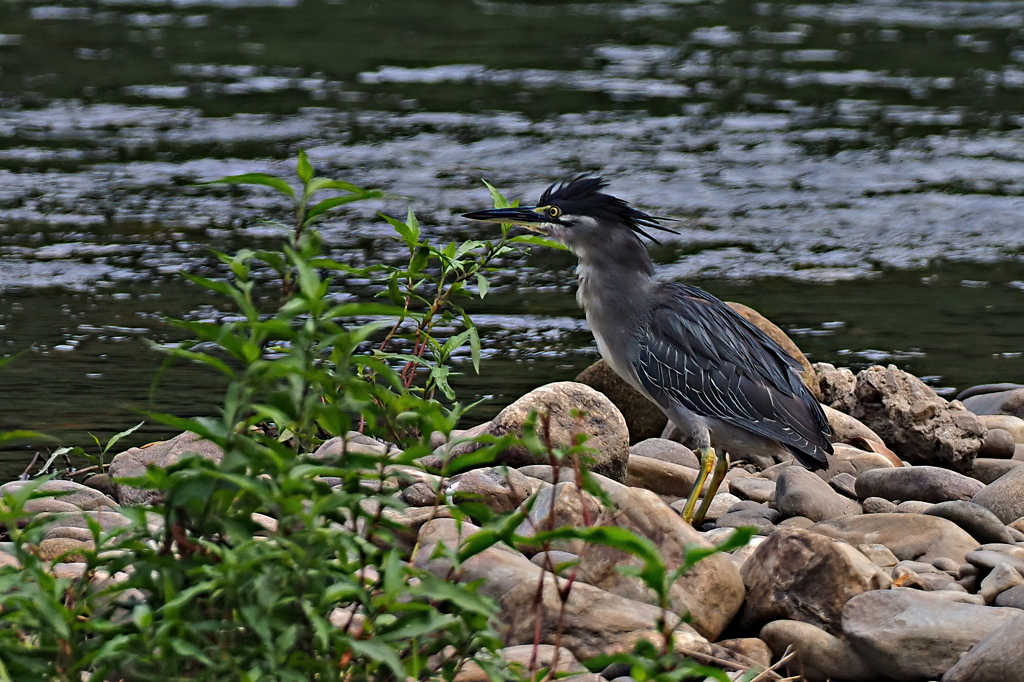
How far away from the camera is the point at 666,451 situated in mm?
6293

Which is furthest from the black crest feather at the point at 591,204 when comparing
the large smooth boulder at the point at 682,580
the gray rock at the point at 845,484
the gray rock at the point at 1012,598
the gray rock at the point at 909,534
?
the gray rock at the point at 1012,598

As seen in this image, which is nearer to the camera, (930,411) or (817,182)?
(930,411)

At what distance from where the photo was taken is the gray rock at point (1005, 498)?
498 centimetres

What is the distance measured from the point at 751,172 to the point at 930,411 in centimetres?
684

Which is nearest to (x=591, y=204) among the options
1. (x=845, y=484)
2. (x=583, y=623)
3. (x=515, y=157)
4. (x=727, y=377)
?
(x=727, y=377)

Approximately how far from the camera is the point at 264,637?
2.50 m

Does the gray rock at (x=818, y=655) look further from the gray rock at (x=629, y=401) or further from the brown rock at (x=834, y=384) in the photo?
the brown rock at (x=834, y=384)

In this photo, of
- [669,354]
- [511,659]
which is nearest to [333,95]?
[669,354]

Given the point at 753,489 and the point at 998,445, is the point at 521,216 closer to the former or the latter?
the point at 753,489

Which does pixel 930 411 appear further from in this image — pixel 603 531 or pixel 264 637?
pixel 264 637

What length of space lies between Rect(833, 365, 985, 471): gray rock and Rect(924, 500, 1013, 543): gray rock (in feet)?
4.61

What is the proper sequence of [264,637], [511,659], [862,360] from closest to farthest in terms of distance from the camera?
[264,637], [511,659], [862,360]

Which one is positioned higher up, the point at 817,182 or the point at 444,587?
the point at 444,587

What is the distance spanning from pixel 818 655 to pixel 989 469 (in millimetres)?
2668
